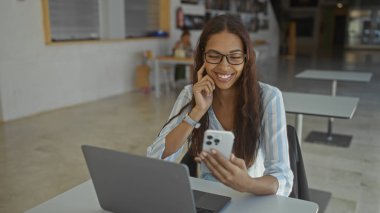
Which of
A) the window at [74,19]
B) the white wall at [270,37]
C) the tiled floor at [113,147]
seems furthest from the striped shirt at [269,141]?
the white wall at [270,37]

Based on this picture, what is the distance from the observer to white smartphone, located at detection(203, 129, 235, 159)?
0.94 meters

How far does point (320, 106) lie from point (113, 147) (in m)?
2.34

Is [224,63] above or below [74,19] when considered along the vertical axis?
below

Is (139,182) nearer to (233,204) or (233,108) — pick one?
(233,204)

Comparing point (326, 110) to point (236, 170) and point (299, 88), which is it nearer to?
point (236, 170)

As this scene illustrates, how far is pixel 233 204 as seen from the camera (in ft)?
3.87

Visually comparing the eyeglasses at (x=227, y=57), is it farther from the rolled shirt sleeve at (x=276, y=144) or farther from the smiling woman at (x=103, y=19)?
the smiling woman at (x=103, y=19)

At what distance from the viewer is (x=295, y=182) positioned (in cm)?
170

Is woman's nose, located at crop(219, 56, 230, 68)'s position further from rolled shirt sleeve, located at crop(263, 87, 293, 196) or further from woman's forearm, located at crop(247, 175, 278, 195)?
woman's forearm, located at crop(247, 175, 278, 195)

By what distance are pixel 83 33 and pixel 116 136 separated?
306 cm

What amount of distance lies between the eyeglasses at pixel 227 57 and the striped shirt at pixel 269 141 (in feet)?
0.72

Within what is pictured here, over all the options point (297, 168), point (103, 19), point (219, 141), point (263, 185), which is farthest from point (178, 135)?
point (103, 19)

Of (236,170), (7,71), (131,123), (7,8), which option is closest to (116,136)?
(131,123)

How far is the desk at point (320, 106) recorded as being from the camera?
9.15 ft
